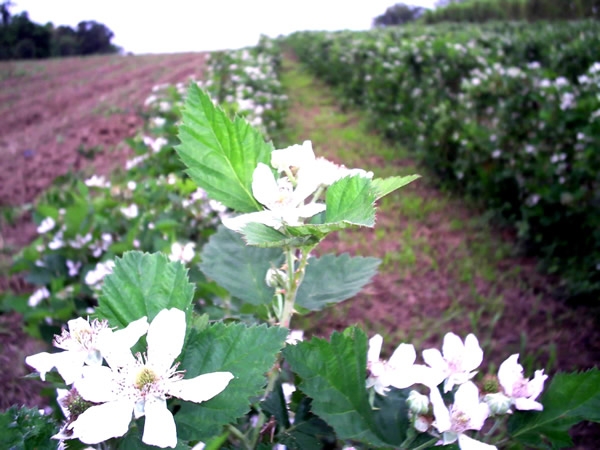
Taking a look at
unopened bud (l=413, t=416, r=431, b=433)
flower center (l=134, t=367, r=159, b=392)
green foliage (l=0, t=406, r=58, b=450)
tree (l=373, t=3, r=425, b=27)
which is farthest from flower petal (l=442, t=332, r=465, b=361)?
tree (l=373, t=3, r=425, b=27)

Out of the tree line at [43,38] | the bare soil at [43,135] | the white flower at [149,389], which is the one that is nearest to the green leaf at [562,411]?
the white flower at [149,389]

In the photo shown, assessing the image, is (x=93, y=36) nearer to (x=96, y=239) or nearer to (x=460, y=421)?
(x=96, y=239)

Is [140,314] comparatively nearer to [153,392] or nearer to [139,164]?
[153,392]

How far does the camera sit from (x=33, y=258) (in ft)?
8.07

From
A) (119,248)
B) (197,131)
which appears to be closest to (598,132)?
(119,248)

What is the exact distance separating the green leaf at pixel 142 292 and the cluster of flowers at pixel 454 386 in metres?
0.31

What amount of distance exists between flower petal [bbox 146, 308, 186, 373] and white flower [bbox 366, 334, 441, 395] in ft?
0.97

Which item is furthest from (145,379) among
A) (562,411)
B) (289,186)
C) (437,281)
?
(437,281)

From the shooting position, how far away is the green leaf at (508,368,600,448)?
0.65m

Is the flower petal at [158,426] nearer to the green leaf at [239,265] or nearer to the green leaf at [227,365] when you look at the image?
the green leaf at [227,365]

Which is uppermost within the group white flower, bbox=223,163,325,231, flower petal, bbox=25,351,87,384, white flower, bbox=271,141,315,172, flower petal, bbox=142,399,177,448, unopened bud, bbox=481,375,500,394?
white flower, bbox=271,141,315,172

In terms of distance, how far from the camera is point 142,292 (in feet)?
2.09

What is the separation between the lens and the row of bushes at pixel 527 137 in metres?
3.16

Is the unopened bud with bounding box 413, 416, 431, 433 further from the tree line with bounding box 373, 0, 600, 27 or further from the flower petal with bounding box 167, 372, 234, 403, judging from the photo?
the tree line with bounding box 373, 0, 600, 27
